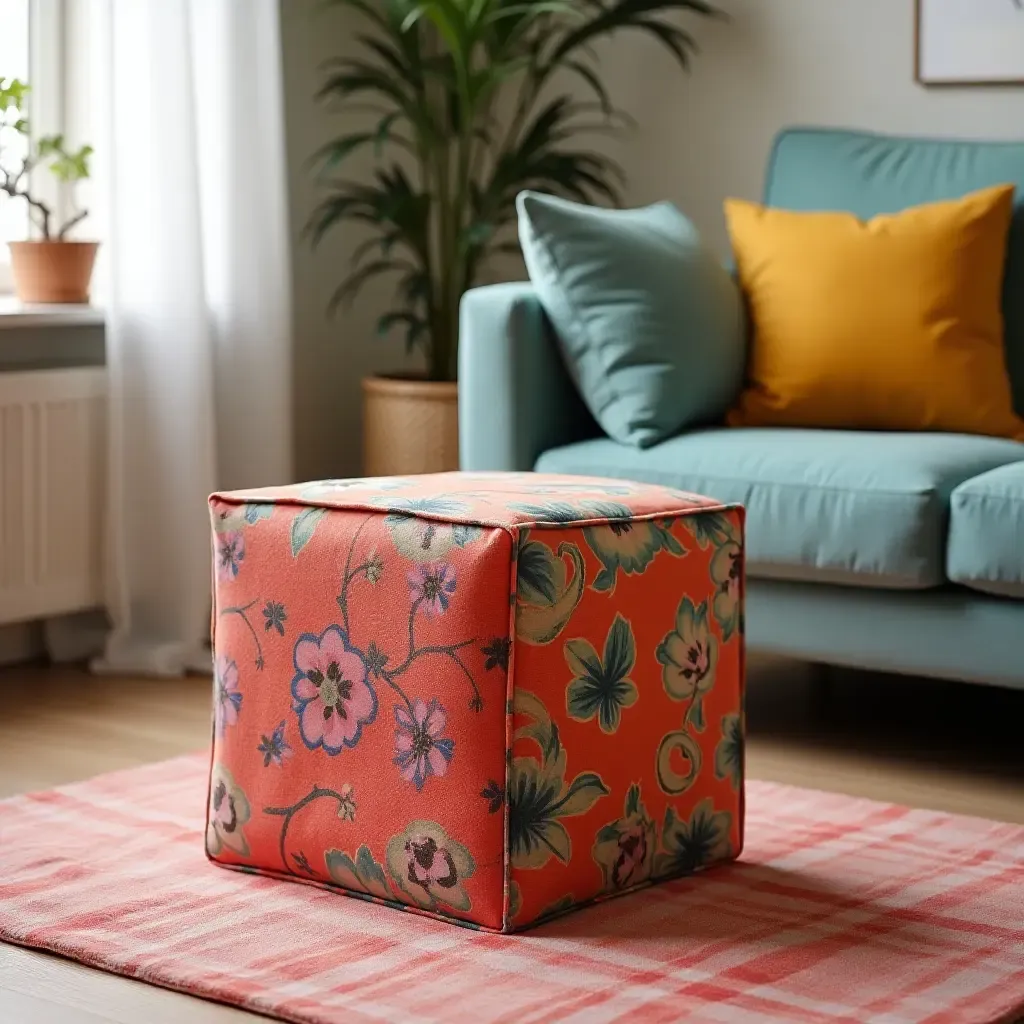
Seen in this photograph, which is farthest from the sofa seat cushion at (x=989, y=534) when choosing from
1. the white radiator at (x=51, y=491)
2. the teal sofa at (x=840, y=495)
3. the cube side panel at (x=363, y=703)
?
the white radiator at (x=51, y=491)

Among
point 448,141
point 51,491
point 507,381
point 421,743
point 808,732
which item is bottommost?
point 808,732

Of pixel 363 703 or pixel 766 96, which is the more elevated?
pixel 766 96

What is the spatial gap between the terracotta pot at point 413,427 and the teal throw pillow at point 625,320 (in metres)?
0.54

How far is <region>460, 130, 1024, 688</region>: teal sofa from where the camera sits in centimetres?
249

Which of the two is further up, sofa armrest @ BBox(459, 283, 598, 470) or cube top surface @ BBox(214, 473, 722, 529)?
sofa armrest @ BBox(459, 283, 598, 470)

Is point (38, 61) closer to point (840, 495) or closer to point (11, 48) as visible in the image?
point (11, 48)

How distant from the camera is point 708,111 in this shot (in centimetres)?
383

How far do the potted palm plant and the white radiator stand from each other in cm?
53

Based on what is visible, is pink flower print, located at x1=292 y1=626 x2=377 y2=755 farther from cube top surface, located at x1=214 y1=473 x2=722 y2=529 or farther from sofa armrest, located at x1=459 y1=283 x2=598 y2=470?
sofa armrest, located at x1=459 y1=283 x2=598 y2=470

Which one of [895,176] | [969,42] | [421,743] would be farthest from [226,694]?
→ [969,42]

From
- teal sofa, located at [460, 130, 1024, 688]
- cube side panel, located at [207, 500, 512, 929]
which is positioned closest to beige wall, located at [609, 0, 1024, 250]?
teal sofa, located at [460, 130, 1024, 688]

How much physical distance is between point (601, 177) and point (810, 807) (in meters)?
1.91

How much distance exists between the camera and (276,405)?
135 inches

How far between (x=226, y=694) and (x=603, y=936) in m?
0.51
